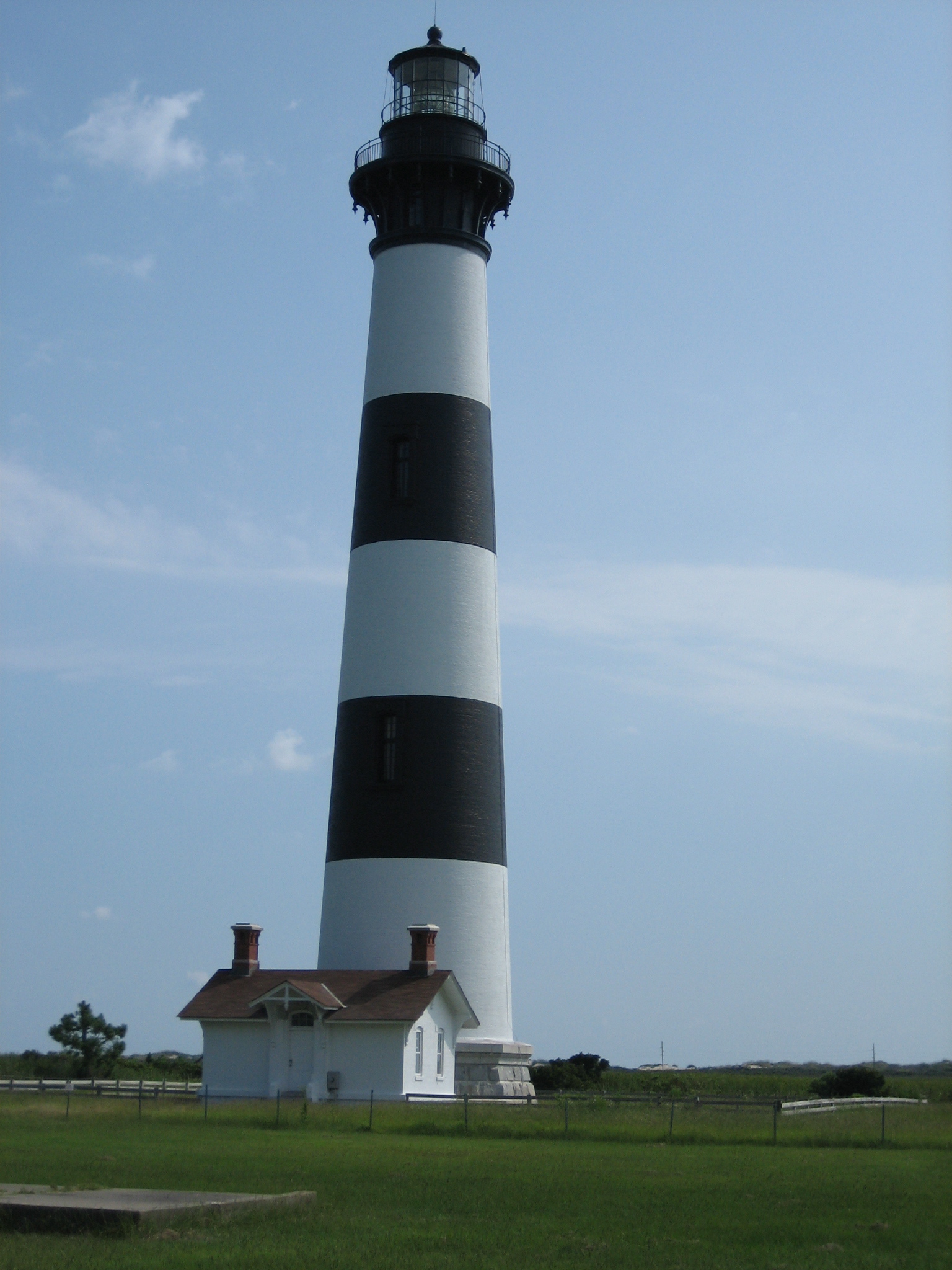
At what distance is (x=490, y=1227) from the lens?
1449 cm

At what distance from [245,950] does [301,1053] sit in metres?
3.20

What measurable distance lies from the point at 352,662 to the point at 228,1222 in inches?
833

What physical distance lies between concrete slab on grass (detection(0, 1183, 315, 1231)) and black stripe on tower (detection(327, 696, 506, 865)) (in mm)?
17798

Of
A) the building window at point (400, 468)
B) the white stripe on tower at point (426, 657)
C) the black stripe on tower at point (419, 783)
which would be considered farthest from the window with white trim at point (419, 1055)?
the building window at point (400, 468)

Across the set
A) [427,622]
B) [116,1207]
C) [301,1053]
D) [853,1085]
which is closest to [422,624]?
[427,622]

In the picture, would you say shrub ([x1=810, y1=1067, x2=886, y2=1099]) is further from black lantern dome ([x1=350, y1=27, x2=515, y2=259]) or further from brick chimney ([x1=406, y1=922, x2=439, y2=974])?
black lantern dome ([x1=350, y1=27, x2=515, y2=259])

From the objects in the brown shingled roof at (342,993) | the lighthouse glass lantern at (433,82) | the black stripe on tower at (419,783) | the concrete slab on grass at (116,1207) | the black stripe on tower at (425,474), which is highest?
the lighthouse glass lantern at (433,82)

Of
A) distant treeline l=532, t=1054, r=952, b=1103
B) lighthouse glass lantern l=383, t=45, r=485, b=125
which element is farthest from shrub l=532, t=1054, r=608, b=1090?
lighthouse glass lantern l=383, t=45, r=485, b=125

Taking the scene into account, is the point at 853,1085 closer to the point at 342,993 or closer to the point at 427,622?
the point at 342,993

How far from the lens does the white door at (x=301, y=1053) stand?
108ft

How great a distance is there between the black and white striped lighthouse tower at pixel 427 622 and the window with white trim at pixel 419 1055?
1.49 meters

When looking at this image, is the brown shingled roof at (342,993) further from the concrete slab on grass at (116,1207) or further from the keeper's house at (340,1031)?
the concrete slab on grass at (116,1207)

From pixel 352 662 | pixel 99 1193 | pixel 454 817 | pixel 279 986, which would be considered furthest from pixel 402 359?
pixel 99 1193

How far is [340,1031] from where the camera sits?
32844 mm
